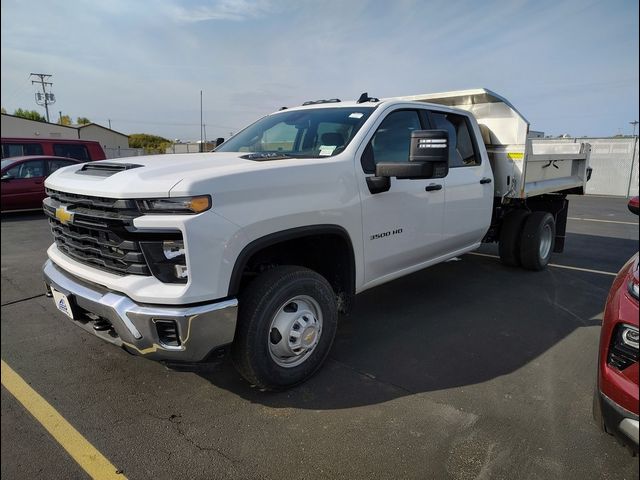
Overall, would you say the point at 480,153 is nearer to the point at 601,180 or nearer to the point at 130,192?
the point at 130,192

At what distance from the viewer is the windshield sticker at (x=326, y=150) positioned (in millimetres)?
3396

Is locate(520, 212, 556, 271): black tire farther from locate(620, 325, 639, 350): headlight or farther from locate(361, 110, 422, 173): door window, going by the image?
locate(620, 325, 639, 350): headlight

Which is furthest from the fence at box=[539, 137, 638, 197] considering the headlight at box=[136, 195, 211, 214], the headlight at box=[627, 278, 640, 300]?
the headlight at box=[136, 195, 211, 214]

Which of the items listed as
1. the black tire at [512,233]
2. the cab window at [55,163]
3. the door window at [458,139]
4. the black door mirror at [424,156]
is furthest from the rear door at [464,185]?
the cab window at [55,163]

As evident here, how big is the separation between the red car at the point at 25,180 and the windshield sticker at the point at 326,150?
9.91m

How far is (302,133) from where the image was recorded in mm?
3977

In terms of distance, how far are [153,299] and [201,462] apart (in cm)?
91

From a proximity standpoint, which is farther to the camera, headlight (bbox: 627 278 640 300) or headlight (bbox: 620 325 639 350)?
headlight (bbox: 627 278 640 300)

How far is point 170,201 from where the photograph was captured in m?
2.40

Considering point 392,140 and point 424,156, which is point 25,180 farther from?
point 424,156

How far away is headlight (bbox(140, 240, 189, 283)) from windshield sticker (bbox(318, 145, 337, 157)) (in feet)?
4.69

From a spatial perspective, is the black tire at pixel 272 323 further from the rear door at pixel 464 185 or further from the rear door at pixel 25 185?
the rear door at pixel 25 185

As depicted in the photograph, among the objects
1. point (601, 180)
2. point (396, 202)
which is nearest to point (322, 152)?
point (396, 202)

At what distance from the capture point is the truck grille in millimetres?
2477
